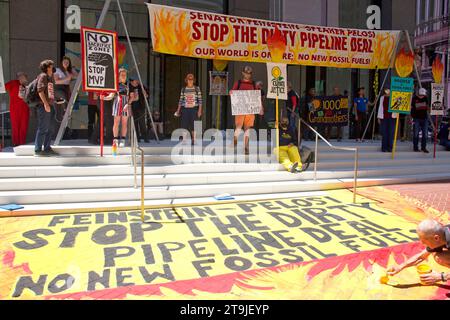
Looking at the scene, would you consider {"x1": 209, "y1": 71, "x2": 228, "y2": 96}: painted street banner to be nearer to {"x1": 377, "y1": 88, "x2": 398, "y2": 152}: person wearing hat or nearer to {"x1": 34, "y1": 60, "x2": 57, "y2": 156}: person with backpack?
{"x1": 377, "y1": 88, "x2": 398, "y2": 152}: person wearing hat

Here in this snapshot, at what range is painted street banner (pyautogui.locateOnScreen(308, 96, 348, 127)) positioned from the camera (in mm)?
12539

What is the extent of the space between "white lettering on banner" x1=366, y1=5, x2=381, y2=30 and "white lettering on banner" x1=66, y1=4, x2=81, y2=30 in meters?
10.3

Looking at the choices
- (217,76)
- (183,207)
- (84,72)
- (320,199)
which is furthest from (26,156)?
(217,76)

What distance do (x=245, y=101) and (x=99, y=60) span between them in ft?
10.3

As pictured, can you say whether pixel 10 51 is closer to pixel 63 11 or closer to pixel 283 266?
pixel 63 11

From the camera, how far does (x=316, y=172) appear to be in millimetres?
9008

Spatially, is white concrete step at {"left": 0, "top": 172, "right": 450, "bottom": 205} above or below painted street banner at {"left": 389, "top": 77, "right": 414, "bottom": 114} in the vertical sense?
below

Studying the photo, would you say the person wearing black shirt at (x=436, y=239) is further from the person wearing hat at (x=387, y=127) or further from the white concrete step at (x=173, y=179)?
the person wearing hat at (x=387, y=127)

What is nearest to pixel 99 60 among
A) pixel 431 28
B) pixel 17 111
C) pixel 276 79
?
pixel 17 111

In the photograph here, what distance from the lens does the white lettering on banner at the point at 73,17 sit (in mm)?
12323

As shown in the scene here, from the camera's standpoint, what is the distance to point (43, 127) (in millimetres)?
7789

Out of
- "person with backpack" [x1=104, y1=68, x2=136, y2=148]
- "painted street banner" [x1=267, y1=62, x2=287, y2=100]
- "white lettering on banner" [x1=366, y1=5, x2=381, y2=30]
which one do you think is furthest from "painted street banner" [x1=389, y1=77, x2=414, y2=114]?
"person with backpack" [x1=104, y1=68, x2=136, y2=148]

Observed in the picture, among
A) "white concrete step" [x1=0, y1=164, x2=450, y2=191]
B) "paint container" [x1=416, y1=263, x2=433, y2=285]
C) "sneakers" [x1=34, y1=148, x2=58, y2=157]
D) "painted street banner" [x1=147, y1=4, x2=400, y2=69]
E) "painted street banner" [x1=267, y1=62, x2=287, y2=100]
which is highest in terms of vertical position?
"painted street banner" [x1=147, y1=4, x2=400, y2=69]

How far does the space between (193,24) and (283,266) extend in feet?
23.6
